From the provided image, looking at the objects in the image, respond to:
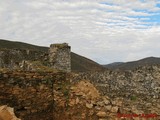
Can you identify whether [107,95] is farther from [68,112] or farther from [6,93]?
[6,93]

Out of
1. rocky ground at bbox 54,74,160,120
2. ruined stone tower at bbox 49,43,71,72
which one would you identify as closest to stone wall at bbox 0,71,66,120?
rocky ground at bbox 54,74,160,120

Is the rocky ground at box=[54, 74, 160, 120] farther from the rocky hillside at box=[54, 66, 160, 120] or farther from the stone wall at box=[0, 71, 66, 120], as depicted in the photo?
the stone wall at box=[0, 71, 66, 120]

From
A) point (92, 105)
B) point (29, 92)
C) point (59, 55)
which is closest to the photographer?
point (92, 105)

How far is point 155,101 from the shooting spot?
34.7ft

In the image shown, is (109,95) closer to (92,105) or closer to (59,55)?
(92,105)

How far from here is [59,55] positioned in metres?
20.4

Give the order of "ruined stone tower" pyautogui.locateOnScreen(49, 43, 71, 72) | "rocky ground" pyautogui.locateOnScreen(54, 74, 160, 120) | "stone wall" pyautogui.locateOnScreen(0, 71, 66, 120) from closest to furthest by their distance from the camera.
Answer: "rocky ground" pyautogui.locateOnScreen(54, 74, 160, 120) → "stone wall" pyautogui.locateOnScreen(0, 71, 66, 120) → "ruined stone tower" pyautogui.locateOnScreen(49, 43, 71, 72)

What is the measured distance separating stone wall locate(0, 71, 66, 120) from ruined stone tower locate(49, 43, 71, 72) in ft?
26.8

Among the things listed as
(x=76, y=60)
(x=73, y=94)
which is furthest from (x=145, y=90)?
(x=76, y=60)

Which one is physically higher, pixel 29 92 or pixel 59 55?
pixel 59 55

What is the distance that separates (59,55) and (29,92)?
8.92 m

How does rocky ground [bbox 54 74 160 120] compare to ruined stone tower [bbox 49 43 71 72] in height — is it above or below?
below

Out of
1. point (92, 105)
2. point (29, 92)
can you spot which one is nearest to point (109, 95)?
point (92, 105)

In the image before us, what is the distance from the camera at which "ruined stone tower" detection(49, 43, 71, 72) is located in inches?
794
